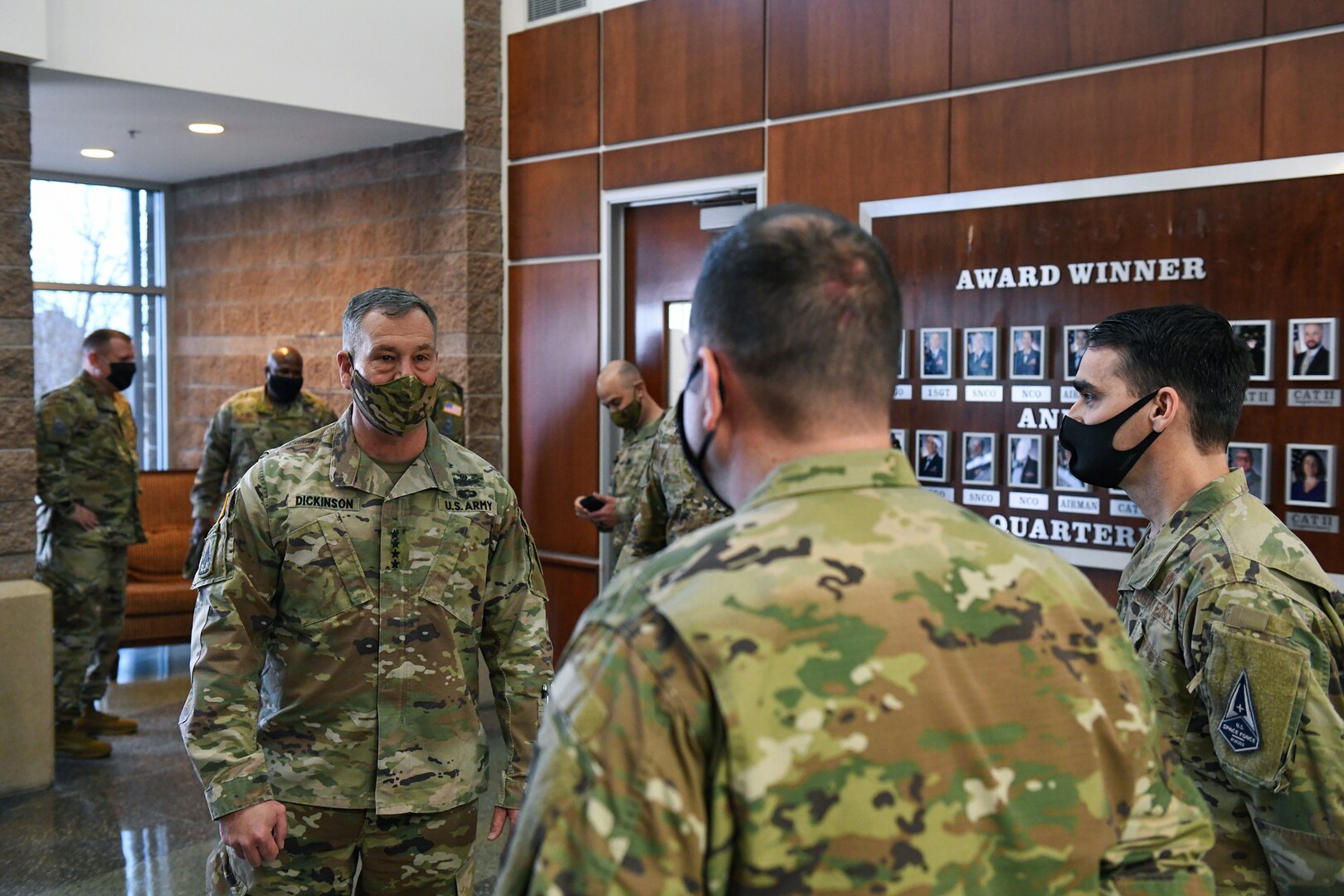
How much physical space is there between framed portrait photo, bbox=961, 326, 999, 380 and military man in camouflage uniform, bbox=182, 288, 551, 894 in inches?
96.6

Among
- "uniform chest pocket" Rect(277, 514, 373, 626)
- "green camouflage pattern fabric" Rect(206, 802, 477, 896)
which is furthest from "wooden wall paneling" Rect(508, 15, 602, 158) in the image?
"green camouflage pattern fabric" Rect(206, 802, 477, 896)

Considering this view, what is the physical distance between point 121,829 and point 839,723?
169 inches

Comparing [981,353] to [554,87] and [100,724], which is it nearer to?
[554,87]

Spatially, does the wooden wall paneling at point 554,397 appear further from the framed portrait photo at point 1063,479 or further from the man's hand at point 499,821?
the man's hand at point 499,821

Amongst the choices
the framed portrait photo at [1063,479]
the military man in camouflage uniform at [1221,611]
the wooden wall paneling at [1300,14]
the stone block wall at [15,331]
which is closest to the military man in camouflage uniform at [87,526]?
the stone block wall at [15,331]

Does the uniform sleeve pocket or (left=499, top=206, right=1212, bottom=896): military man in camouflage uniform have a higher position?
(left=499, top=206, right=1212, bottom=896): military man in camouflage uniform

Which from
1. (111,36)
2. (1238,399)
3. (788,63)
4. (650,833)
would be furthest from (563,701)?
(111,36)

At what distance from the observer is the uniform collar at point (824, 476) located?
3.68 ft

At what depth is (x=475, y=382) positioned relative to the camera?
636 centimetres

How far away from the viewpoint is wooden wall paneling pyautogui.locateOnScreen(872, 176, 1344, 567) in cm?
372

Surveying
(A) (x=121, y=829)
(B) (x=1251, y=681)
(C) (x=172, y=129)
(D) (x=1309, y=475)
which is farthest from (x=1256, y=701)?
(C) (x=172, y=129)

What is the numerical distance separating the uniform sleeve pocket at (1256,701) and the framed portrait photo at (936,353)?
110 inches

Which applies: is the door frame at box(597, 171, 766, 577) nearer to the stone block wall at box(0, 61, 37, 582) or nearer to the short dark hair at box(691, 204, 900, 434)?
the stone block wall at box(0, 61, 37, 582)

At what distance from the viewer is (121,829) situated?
453 centimetres
